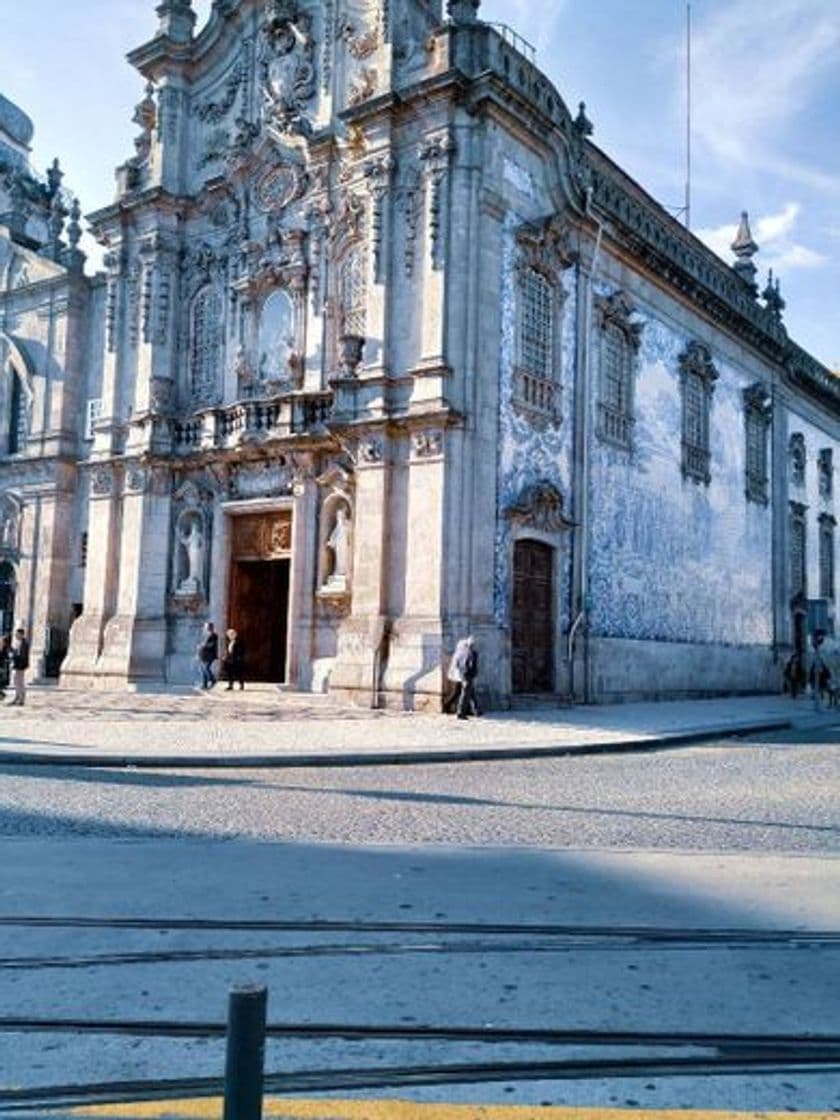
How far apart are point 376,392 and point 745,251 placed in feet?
74.6

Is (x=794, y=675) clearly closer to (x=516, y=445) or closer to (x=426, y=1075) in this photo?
(x=516, y=445)

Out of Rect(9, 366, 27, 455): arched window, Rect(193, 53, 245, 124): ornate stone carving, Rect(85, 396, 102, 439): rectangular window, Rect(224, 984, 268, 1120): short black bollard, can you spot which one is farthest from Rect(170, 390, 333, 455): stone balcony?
Rect(224, 984, 268, 1120): short black bollard

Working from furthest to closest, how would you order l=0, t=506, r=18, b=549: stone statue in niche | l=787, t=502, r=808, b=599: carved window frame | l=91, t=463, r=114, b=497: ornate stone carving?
l=787, t=502, r=808, b=599: carved window frame → l=0, t=506, r=18, b=549: stone statue in niche → l=91, t=463, r=114, b=497: ornate stone carving

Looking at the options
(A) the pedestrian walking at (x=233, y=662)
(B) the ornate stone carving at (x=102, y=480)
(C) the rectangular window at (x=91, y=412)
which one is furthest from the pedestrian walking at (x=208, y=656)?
(C) the rectangular window at (x=91, y=412)

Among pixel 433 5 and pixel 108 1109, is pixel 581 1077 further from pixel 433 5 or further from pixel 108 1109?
pixel 433 5

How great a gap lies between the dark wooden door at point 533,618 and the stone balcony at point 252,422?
16.7 feet

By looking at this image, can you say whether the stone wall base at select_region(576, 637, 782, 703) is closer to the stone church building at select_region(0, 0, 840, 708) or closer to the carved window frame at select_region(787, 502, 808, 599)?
the stone church building at select_region(0, 0, 840, 708)

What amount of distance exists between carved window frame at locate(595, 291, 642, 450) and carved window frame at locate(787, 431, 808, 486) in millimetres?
12943

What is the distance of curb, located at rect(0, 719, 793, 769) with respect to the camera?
11.9 metres

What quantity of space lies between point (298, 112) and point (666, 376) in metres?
11.5

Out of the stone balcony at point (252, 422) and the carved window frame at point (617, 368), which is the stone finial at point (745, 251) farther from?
the stone balcony at point (252, 422)

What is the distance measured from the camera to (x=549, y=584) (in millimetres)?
22375

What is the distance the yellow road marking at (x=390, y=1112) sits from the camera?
3.11m

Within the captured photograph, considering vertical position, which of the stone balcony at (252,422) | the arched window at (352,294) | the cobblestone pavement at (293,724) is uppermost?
the arched window at (352,294)
